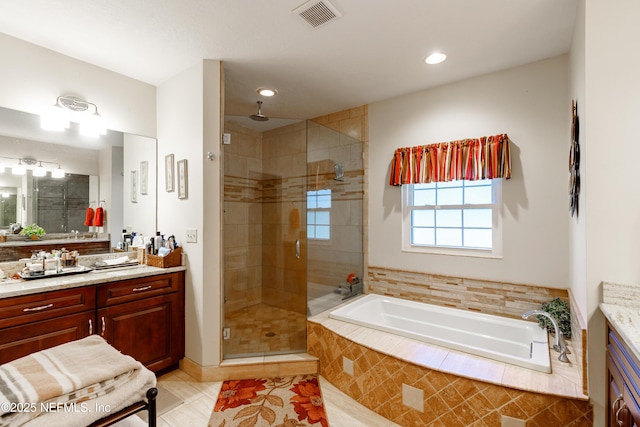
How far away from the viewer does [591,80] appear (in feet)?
4.85

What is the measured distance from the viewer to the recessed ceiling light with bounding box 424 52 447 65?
228 cm

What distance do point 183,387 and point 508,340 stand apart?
2.60 metres

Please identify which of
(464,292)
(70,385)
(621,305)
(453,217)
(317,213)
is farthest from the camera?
(317,213)

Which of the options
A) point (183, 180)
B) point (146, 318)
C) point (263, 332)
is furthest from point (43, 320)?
point (263, 332)

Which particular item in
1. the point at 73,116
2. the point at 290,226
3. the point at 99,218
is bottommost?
the point at 290,226

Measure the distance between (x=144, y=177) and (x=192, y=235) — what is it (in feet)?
2.80

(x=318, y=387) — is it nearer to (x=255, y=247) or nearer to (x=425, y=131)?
(x=255, y=247)

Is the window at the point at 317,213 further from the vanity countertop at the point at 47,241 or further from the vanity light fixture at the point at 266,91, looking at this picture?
the vanity countertop at the point at 47,241

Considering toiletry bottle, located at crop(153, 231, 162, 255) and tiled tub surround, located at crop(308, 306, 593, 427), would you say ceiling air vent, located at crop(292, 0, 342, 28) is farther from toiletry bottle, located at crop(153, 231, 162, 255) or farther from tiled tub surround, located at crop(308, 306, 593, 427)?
tiled tub surround, located at crop(308, 306, 593, 427)

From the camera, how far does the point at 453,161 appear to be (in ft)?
8.84

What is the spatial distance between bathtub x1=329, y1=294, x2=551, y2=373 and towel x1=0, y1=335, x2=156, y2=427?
6.10ft

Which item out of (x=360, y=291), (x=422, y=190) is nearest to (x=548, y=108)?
(x=422, y=190)

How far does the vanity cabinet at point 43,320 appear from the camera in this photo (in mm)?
1656

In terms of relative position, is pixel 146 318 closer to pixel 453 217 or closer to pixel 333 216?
pixel 333 216
